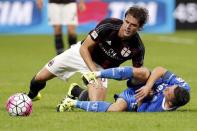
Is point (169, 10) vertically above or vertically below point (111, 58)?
below

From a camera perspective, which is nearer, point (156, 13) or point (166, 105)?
point (166, 105)

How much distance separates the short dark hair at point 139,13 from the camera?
9.36 metres

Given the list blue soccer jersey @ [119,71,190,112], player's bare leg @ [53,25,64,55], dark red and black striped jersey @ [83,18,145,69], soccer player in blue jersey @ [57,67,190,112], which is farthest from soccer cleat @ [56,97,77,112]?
player's bare leg @ [53,25,64,55]

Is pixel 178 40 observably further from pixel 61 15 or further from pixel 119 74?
pixel 119 74

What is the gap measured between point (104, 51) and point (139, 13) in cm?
91

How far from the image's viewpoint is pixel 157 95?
9.09 m

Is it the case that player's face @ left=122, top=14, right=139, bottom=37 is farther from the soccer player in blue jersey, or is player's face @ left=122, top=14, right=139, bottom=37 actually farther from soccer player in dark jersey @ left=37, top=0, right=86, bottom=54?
soccer player in dark jersey @ left=37, top=0, right=86, bottom=54

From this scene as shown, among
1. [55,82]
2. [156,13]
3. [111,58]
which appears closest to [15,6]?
[156,13]

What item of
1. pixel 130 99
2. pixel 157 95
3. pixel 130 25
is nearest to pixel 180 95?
pixel 157 95

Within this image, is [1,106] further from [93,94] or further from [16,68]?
[16,68]

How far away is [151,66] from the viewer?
651 inches

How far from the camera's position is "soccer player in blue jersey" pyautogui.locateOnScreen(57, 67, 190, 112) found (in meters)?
8.87

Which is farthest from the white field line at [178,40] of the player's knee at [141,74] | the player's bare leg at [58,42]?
the player's knee at [141,74]

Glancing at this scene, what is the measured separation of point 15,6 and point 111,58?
53.1 ft
